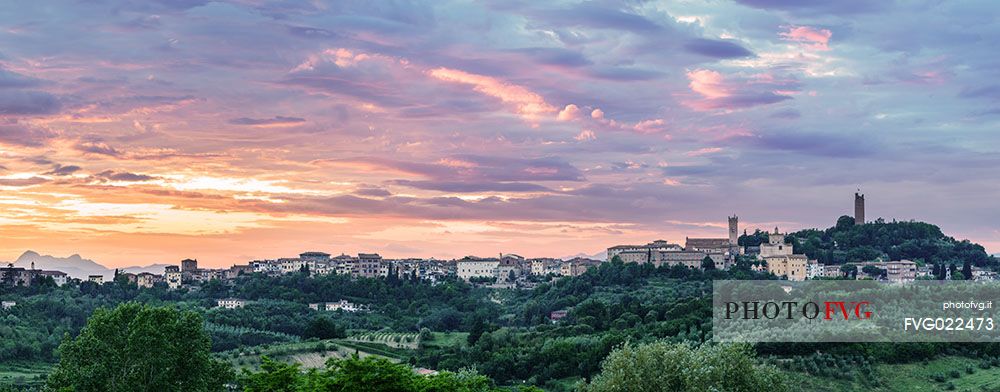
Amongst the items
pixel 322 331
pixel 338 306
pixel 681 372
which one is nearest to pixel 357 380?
pixel 681 372

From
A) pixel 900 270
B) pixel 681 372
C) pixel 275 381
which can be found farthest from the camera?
pixel 900 270

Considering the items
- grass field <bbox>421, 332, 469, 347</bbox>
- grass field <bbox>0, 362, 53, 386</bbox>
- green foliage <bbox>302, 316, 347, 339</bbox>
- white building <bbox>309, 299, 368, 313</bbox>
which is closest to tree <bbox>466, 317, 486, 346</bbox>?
grass field <bbox>421, 332, 469, 347</bbox>

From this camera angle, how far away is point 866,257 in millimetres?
120438

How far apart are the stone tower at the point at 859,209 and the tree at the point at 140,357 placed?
121 metres

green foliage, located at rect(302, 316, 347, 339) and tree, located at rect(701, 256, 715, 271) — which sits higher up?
tree, located at rect(701, 256, 715, 271)

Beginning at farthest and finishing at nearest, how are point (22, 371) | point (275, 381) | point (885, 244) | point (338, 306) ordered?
point (885, 244) < point (338, 306) < point (22, 371) < point (275, 381)

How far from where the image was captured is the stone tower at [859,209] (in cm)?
13688

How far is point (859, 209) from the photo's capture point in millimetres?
137250

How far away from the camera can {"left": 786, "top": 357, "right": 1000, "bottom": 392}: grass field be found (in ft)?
140

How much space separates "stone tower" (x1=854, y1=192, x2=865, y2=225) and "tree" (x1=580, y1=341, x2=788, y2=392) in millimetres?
112634

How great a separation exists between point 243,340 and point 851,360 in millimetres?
45892

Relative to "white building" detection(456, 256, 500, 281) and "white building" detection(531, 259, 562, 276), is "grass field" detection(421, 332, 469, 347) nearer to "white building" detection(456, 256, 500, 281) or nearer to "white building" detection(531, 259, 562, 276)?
"white building" detection(456, 256, 500, 281)

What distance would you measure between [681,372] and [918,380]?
66.9ft

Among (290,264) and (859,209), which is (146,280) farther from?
(859,209)
